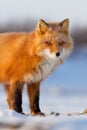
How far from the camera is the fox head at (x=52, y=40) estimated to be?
33.6 feet

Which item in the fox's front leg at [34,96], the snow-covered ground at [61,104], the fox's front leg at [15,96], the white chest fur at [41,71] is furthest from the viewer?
the fox's front leg at [34,96]

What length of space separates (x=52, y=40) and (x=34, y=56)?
19.0 inches

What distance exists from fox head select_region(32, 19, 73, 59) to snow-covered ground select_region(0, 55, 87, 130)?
108 centimetres

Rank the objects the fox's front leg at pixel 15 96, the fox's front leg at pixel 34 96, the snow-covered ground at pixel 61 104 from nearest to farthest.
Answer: the snow-covered ground at pixel 61 104 < the fox's front leg at pixel 15 96 < the fox's front leg at pixel 34 96

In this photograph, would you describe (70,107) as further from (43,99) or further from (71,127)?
(71,127)

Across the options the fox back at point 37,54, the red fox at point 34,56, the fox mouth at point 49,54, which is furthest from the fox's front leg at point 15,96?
the fox mouth at point 49,54

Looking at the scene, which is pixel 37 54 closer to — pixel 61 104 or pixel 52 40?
pixel 52 40

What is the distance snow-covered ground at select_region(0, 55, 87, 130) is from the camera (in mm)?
7559

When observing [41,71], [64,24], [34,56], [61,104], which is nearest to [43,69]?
[41,71]

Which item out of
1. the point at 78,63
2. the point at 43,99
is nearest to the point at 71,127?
the point at 43,99

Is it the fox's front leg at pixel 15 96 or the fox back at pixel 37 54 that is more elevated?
the fox back at pixel 37 54

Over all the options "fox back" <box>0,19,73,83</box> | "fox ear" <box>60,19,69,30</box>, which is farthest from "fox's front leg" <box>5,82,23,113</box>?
"fox ear" <box>60,19,69,30</box>

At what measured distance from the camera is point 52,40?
1030 cm

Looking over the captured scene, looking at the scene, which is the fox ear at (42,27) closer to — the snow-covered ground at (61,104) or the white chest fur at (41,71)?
the white chest fur at (41,71)
